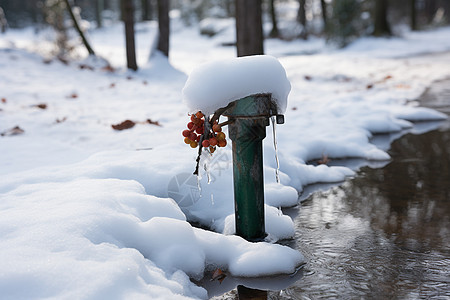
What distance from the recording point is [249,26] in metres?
5.96

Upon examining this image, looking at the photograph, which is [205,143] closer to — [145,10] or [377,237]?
[377,237]

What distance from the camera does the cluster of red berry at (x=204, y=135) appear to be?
196cm

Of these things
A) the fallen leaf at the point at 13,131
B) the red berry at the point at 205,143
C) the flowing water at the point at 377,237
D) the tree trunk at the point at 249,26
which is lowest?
the flowing water at the point at 377,237

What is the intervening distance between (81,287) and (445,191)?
243 cm

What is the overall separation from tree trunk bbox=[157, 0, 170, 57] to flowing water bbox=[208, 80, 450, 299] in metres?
7.21

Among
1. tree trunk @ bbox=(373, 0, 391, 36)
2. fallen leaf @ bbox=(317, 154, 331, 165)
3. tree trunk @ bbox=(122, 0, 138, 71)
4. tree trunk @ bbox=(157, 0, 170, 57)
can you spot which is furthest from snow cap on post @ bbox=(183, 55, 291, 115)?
tree trunk @ bbox=(373, 0, 391, 36)

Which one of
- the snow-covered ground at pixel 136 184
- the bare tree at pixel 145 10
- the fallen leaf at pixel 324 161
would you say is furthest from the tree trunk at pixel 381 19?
the fallen leaf at pixel 324 161

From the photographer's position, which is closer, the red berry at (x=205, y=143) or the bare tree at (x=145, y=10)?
the red berry at (x=205, y=143)

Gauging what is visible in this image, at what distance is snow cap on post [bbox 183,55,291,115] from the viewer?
1950 mm

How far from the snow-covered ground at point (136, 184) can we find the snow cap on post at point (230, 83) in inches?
23.3

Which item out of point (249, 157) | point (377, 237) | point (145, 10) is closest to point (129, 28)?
point (249, 157)

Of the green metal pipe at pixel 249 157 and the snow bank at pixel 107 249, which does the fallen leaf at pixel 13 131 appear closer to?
the snow bank at pixel 107 249

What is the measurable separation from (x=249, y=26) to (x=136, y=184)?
393cm

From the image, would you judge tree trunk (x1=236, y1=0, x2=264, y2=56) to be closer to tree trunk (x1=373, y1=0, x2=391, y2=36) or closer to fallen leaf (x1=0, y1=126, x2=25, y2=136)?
fallen leaf (x1=0, y1=126, x2=25, y2=136)
